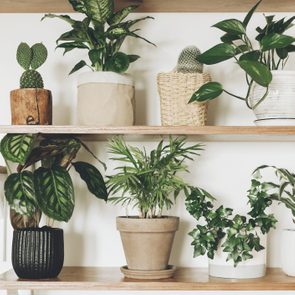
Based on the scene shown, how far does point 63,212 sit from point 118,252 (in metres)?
0.36

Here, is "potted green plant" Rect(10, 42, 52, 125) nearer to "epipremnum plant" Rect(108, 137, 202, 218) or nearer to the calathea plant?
"epipremnum plant" Rect(108, 137, 202, 218)

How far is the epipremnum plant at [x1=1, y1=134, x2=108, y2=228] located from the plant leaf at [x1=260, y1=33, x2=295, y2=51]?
0.56 m

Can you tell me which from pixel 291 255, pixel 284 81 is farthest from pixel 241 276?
pixel 284 81

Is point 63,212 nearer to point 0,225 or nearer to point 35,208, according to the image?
point 35,208

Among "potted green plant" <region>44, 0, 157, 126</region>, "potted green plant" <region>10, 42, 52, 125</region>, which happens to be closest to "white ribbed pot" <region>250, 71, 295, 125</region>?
"potted green plant" <region>44, 0, 157, 126</region>

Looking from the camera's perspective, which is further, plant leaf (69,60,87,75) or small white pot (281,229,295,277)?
plant leaf (69,60,87,75)

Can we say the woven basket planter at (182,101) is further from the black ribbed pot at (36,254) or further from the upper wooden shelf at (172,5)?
the black ribbed pot at (36,254)

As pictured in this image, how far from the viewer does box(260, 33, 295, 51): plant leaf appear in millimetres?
1481

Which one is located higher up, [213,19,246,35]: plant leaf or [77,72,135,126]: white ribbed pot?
[213,19,246,35]: plant leaf

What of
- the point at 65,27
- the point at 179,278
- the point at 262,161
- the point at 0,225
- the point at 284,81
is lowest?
the point at 179,278

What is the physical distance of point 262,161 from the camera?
1780 mm

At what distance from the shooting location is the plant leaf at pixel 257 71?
1.46 m

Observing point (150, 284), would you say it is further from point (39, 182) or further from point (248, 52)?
point (248, 52)

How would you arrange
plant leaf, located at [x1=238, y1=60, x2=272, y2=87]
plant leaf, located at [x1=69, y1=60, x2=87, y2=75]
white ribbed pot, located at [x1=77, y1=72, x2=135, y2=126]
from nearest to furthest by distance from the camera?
plant leaf, located at [x1=238, y1=60, x2=272, y2=87], white ribbed pot, located at [x1=77, y1=72, x2=135, y2=126], plant leaf, located at [x1=69, y1=60, x2=87, y2=75]
